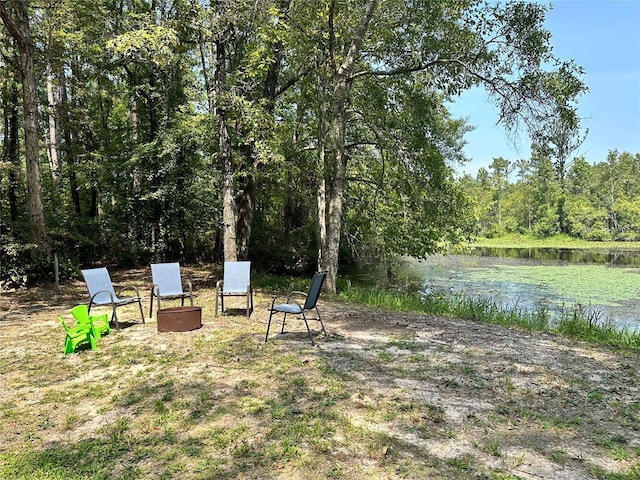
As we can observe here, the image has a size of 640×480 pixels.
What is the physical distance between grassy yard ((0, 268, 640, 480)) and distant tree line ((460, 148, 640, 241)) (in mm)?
31541

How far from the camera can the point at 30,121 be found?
880 centimetres

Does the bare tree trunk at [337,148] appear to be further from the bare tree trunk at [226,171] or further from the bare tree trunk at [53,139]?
the bare tree trunk at [53,139]

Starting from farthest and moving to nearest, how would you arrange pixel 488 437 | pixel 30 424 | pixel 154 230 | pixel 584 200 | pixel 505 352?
pixel 584 200
pixel 154 230
pixel 505 352
pixel 30 424
pixel 488 437

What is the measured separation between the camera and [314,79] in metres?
10.5

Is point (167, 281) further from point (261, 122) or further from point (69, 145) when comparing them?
point (69, 145)

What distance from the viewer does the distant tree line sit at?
128 feet

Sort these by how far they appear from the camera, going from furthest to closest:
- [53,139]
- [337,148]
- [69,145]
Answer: [53,139]
[69,145]
[337,148]

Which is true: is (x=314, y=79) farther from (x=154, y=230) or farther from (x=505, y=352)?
(x=505, y=352)

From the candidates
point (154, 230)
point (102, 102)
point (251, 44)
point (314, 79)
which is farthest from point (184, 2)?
point (102, 102)

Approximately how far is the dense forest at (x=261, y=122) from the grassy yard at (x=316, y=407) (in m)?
4.12

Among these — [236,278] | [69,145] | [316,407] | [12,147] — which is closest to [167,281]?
[236,278]

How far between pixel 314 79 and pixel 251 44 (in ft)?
7.97

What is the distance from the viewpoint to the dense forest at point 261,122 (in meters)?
7.93

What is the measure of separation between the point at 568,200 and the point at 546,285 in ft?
103
